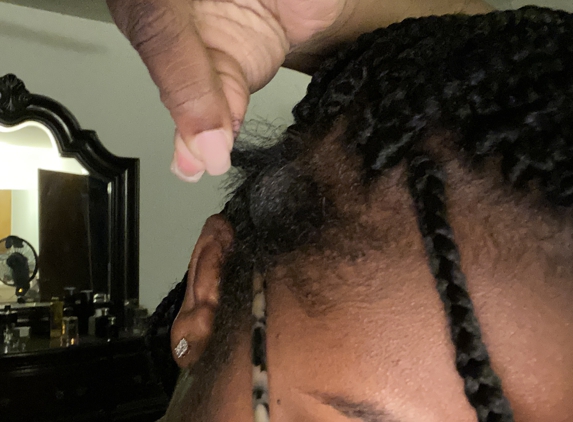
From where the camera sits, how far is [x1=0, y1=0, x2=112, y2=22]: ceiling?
1.85 metres

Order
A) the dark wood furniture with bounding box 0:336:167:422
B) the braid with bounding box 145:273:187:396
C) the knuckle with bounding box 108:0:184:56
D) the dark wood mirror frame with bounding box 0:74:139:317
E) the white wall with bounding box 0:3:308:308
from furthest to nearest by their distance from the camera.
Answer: the white wall with bounding box 0:3:308:308 → the dark wood mirror frame with bounding box 0:74:139:317 → the dark wood furniture with bounding box 0:336:167:422 → the braid with bounding box 145:273:187:396 → the knuckle with bounding box 108:0:184:56

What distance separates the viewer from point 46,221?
1.74m

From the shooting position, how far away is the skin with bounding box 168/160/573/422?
31 cm

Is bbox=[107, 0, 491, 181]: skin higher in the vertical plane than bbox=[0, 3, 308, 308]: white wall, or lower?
lower

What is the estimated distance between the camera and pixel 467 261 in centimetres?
32

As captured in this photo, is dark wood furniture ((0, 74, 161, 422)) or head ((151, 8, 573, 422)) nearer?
head ((151, 8, 573, 422))

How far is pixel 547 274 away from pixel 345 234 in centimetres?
14

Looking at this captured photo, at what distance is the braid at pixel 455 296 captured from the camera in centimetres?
30

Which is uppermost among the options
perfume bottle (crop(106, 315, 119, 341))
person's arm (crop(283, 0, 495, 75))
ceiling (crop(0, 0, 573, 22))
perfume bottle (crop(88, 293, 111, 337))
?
ceiling (crop(0, 0, 573, 22))

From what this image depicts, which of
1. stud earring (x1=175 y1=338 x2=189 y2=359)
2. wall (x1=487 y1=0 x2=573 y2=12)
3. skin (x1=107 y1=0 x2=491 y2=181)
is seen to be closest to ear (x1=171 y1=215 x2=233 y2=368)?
stud earring (x1=175 y1=338 x2=189 y2=359)

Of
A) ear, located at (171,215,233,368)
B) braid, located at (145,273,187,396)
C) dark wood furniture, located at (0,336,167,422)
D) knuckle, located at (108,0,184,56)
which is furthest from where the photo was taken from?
dark wood furniture, located at (0,336,167,422)

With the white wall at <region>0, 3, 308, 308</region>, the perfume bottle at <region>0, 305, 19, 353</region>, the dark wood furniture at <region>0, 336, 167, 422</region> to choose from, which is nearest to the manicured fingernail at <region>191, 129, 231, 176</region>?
the dark wood furniture at <region>0, 336, 167, 422</region>

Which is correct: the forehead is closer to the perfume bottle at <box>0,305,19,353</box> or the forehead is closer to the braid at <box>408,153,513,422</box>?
the braid at <box>408,153,513,422</box>

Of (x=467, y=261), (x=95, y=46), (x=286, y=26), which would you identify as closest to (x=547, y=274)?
(x=467, y=261)
